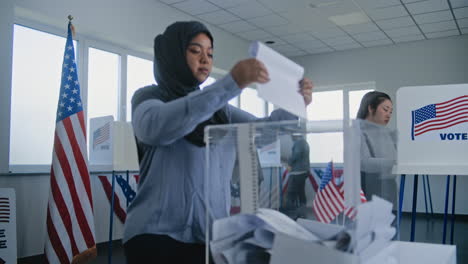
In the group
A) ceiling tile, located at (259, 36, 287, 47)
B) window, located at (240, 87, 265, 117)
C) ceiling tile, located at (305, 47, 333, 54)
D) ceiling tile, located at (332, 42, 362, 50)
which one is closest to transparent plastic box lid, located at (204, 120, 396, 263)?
ceiling tile, located at (259, 36, 287, 47)

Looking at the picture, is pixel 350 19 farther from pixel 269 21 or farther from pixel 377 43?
pixel 377 43

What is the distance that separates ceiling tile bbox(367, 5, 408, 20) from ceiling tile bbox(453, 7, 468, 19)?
2.10ft

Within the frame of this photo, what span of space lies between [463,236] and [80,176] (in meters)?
4.38

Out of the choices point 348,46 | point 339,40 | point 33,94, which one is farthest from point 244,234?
point 348,46

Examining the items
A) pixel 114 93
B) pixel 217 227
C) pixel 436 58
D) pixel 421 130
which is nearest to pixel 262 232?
pixel 217 227

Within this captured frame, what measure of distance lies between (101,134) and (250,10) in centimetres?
271

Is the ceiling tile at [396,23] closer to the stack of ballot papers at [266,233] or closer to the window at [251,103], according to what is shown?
the window at [251,103]

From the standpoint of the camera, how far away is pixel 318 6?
5629 mm

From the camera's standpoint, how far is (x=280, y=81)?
540mm

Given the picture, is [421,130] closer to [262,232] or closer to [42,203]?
[262,232]

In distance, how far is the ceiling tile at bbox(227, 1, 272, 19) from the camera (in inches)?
218

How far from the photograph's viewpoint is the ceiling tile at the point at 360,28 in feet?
21.0

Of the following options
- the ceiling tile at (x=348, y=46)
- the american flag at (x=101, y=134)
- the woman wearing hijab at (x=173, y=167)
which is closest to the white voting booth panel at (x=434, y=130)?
the woman wearing hijab at (x=173, y=167)

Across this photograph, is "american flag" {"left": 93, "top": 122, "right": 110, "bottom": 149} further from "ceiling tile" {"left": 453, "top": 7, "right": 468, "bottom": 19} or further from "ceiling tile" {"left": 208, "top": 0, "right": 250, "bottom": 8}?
"ceiling tile" {"left": 453, "top": 7, "right": 468, "bottom": 19}
